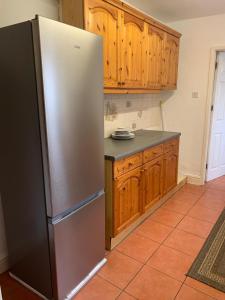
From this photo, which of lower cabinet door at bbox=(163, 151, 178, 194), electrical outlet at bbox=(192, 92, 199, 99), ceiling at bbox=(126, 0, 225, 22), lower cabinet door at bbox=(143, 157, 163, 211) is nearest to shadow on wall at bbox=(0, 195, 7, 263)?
lower cabinet door at bbox=(143, 157, 163, 211)

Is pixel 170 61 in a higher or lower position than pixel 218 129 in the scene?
higher

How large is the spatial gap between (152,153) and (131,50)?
1134mm

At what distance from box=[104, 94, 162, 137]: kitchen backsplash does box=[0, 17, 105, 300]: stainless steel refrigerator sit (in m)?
1.08

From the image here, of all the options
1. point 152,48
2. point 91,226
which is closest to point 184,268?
point 91,226

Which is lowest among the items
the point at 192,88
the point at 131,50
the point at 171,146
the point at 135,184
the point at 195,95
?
the point at 135,184

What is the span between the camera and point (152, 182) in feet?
8.80

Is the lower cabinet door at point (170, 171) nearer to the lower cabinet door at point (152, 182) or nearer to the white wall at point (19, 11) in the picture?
the lower cabinet door at point (152, 182)

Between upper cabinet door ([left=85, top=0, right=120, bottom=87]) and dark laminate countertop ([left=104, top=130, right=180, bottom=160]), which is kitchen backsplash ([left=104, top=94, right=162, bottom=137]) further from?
upper cabinet door ([left=85, top=0, right=120, bottom=87])

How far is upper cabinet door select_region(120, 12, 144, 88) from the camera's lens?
230 centimetres

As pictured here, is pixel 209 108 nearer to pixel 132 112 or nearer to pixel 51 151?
pixel 132 112

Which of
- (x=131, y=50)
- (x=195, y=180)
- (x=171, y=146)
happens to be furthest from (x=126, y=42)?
(x=195, y=180)

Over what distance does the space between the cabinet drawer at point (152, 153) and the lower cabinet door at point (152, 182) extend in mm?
58

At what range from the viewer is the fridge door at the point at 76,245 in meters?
1.51

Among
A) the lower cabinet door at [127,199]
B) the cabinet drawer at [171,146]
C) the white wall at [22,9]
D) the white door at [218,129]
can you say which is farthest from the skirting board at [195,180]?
the white wall at [22,9]
